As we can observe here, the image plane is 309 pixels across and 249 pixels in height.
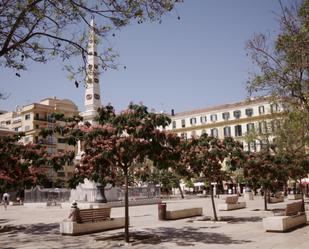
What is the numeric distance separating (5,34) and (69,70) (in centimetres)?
211

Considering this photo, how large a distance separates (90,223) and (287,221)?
7253 mm

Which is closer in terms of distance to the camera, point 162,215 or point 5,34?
point 5,34

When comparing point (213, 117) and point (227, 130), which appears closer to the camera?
point (227, 130)

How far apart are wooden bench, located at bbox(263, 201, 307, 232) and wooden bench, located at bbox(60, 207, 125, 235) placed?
599 centimetres

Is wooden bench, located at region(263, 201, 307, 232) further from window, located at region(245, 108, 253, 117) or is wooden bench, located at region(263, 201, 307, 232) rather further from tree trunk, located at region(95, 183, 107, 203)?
window, located at region(245, 108, 253, 117)

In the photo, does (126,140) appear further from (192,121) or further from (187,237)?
(192,121)

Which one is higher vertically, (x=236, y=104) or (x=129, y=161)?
(x=236, y=104)

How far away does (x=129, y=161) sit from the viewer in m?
14.0

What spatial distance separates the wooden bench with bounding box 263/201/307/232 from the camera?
1521 centimetres

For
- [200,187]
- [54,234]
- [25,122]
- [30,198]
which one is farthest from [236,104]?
[54,234]

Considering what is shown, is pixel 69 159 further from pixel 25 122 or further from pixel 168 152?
pixel 25 122

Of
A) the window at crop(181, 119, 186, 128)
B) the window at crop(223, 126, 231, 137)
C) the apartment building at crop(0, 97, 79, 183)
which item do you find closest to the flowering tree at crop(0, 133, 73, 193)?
A: the apartment building at crop(0, 97, 79, 183)

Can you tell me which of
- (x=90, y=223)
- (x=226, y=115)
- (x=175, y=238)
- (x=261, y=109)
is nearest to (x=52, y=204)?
(x=90, y=223)

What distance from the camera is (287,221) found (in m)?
15.6
